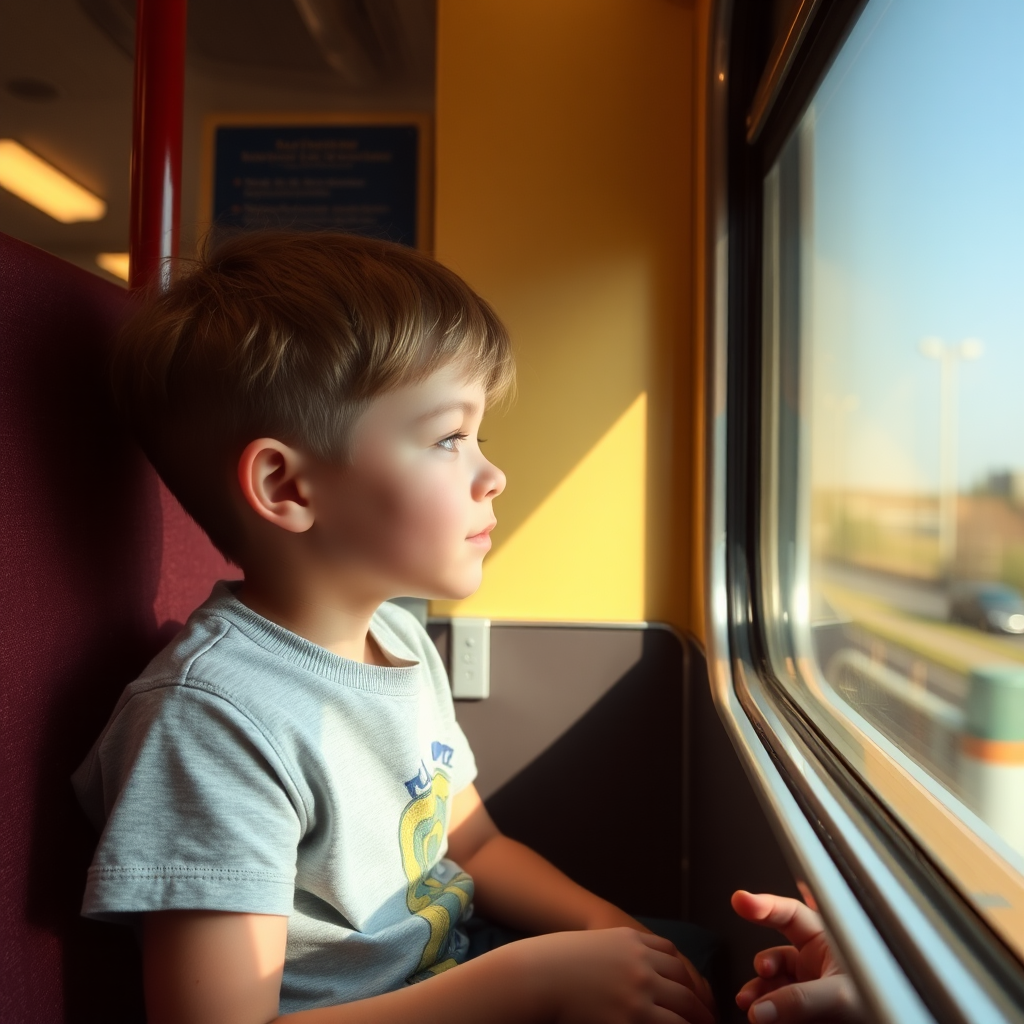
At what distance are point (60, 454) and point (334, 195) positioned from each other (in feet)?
4.40

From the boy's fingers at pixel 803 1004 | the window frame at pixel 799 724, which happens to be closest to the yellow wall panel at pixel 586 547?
the window frame at pixel 799 724

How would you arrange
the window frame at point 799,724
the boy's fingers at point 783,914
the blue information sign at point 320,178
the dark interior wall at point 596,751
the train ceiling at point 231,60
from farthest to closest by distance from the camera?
the train ceiling at point 231,60 → the blue information sign at point 320,178 → the dark interior wall at point 596,751 → the boy's fingers at point 783,914 → the window frame at point 799,724

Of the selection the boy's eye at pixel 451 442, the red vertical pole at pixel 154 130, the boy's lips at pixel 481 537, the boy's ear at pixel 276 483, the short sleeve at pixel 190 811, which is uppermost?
the red vertical pole at pixel 154 130

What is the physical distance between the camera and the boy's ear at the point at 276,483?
2.89 ft

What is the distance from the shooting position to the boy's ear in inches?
34.6

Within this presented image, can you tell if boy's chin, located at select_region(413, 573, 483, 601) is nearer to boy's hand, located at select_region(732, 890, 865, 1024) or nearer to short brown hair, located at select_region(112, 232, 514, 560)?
short brown hair, located at select_region(112, 232, 514, 560)

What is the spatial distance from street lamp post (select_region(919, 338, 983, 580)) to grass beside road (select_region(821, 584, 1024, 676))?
75 mm

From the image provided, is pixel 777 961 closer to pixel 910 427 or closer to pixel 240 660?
pixel 240 660

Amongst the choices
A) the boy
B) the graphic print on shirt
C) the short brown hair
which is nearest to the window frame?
the boy

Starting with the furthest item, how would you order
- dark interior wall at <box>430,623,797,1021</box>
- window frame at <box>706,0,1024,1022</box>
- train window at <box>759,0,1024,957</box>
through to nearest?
dark interior wall at <box>430,623,797,1021</box> → train window at <box>759,0,1024,957</box> → window frame at <box>706,0,1024,1022</box>

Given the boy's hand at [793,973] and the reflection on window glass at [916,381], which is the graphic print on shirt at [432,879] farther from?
the reflection on window glass at [916,381]

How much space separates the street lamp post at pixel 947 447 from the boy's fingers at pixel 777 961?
0.45 metres

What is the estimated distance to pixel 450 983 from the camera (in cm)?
81

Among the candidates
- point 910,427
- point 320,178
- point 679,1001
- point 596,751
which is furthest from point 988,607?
point 320,178
